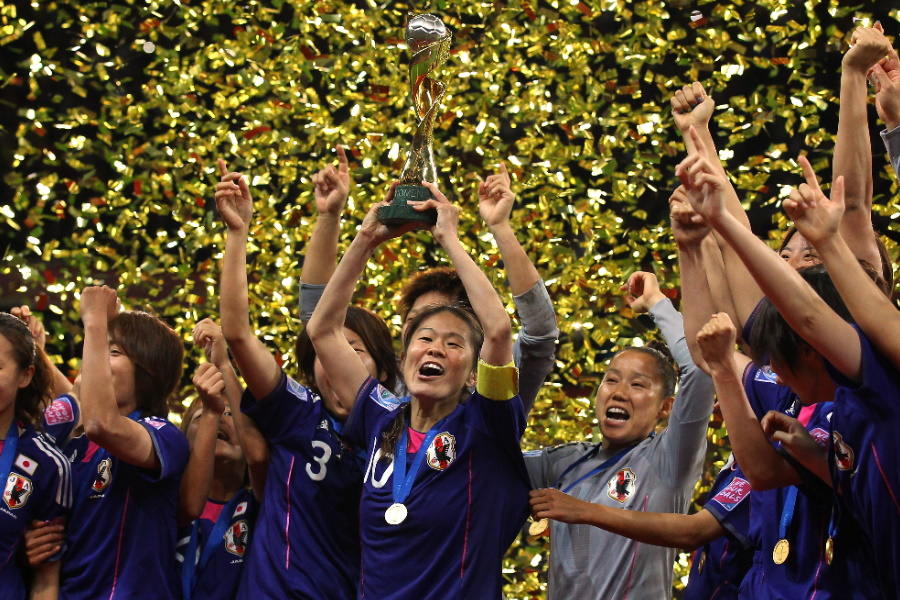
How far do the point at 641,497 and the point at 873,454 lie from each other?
791 mm

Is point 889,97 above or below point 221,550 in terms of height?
above

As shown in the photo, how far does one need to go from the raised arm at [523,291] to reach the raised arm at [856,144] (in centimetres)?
69

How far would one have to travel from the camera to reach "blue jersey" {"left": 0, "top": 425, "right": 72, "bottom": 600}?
256cm

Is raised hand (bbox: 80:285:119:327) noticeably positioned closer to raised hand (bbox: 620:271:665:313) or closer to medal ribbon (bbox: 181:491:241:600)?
medal ribbon (bbox: 181:491:241:600)

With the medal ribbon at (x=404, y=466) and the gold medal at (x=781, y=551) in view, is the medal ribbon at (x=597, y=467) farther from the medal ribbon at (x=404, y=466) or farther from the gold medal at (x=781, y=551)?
the gold medal at (x=781, y=551)

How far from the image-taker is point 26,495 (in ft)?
8.50

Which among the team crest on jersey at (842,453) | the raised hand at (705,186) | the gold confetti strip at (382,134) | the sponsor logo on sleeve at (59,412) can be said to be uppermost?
the gold confetti strip at (382,134)

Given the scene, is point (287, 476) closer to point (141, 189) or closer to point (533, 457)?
point (533, 457)

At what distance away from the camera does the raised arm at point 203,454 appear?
104 inches

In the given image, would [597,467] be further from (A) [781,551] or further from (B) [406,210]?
(B) [406,210]

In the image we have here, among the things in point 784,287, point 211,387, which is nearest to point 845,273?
point 784,287

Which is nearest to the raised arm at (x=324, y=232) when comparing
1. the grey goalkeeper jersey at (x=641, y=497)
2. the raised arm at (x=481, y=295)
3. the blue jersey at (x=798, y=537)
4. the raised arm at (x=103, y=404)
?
the raised arm at (x=481, y=295)

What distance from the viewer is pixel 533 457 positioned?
2.75 m

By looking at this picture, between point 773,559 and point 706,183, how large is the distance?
A: 769mm
